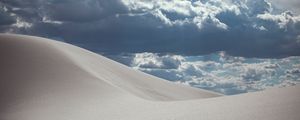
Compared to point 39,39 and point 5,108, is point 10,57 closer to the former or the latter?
point 39,39

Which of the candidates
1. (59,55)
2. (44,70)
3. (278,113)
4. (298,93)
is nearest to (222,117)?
(278,113)

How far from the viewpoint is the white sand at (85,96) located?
58.2 feet

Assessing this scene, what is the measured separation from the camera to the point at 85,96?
107ft

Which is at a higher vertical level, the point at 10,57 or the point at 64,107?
the point at 10,57

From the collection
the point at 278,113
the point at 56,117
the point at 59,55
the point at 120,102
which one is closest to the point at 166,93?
the point at 59,55

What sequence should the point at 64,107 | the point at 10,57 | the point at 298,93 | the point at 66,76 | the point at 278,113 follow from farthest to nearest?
1. the point at 10,57
2. the point at 66,76
3. the point at 64,107
4. the point at 298,93
5. the point at 278,113

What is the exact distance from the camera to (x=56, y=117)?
25.2 metres

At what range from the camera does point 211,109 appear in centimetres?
1908

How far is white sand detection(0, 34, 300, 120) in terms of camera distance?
1774 centimetres

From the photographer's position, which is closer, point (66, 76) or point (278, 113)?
point (278, 113)

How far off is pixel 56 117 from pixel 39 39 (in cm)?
2610

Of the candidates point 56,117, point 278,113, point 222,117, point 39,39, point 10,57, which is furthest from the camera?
point 39,39

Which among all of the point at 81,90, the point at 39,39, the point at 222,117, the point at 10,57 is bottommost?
the point at 222,117

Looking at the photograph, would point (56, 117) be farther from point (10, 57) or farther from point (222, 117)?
point (10, 57)
